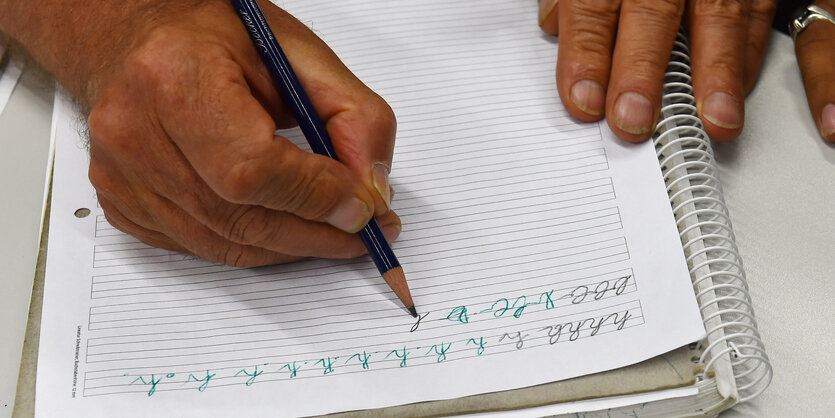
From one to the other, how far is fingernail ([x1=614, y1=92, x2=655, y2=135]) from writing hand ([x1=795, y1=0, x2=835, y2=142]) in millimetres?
183

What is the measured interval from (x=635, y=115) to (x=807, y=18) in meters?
0.26

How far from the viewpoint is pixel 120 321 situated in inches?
22.8

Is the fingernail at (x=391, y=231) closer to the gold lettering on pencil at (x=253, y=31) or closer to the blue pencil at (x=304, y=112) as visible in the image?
the blue pencil at (x=304, y=112)

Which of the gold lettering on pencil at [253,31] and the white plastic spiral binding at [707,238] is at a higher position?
the gold lettering on pencil at [253,31]

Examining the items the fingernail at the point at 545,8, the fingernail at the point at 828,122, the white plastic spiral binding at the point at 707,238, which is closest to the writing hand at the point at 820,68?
the fingernail at the point at 828,122

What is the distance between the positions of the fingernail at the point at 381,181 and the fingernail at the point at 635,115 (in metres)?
0.23

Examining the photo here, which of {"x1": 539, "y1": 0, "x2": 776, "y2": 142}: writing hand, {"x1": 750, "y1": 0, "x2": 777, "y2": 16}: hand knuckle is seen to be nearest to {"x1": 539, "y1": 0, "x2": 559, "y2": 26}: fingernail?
{"x1": 539, "y1": 0, "x2": 776, "y2": 142}: writing hand

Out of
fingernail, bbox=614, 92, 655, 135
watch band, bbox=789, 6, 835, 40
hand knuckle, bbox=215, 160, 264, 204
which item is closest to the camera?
hand knuckle, bbox=215, 160, 264, 204

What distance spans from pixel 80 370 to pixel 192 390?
0.32 ft

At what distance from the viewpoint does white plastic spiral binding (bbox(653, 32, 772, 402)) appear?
534 mm

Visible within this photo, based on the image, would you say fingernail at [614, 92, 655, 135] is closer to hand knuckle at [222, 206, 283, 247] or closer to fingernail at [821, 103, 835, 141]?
fingernail at [821, 103, 835, 141]

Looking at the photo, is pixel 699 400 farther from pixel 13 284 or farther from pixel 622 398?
pixel 13 284

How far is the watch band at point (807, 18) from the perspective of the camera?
73cm

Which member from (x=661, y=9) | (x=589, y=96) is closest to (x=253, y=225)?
(x=589, y=96)
